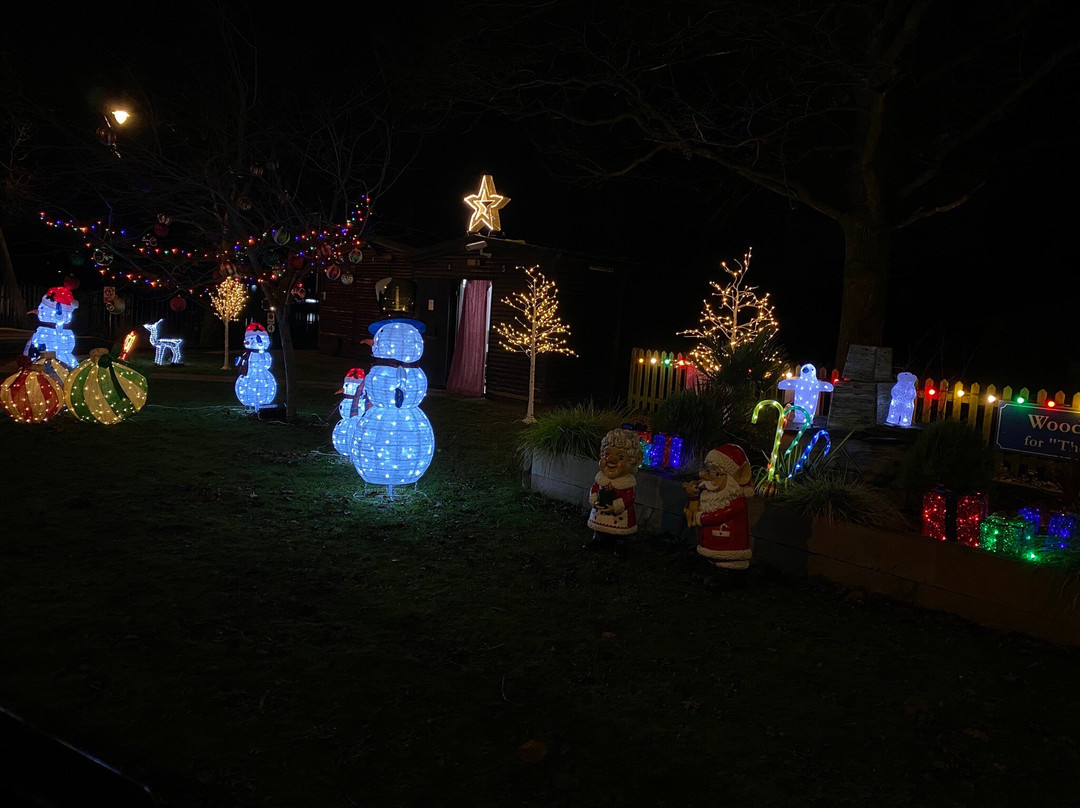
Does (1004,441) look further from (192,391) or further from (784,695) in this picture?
(192,391)

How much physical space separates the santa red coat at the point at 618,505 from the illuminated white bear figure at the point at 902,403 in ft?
14.9

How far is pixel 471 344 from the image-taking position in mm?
17312

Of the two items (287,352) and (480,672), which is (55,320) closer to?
(287,352)

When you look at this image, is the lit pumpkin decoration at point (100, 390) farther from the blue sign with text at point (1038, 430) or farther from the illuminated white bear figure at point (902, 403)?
the blue sign with text at point (1038, 430)

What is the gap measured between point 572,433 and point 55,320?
8.22 m

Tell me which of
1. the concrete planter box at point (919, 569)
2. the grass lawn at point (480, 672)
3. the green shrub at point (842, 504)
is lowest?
the grass lawn at point (480, 672)

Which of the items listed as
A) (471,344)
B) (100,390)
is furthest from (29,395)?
(471,344)

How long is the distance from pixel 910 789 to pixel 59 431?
33.9ft

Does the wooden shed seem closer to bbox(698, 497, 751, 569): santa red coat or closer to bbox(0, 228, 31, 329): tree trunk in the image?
bbox(698, 497, 751, 569): santa red coat

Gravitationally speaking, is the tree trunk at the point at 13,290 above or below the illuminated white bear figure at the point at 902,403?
above

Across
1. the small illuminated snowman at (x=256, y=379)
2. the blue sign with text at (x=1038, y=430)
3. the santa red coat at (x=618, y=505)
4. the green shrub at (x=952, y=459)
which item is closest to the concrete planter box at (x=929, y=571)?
the santa red coat at (x=618, y=505)

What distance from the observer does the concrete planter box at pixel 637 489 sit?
6910 millimetres

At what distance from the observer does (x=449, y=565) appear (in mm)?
6105

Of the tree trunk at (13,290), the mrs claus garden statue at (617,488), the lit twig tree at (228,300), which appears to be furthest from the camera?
the tree trunk at (13,290)
